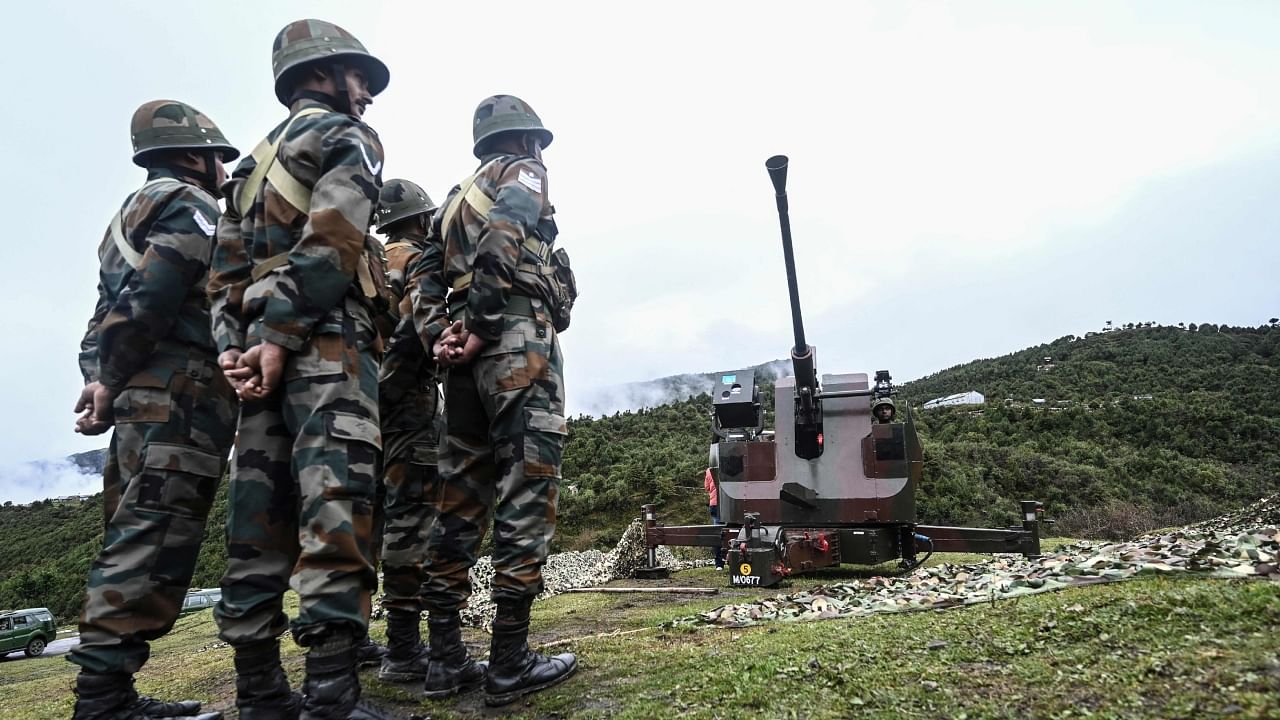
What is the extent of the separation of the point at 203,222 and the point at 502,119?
138 cm

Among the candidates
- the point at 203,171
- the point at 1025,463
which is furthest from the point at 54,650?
the point at 1025,463

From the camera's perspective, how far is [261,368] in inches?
92.4

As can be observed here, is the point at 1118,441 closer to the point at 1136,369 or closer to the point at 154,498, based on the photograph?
the point at 1136,369

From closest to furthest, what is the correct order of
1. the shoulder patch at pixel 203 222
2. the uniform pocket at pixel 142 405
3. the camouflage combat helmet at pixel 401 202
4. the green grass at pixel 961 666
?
1. the green grass at pixel 961 666
2. the uniform pocket at pixel 142 405
3. the shoulder patch at pixel 203 222
4. the camouflage combat helmet at pixel 401 202

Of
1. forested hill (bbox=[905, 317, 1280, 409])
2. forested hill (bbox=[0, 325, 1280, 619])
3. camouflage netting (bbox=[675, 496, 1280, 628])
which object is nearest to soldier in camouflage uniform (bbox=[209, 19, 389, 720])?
camouflage netting (bbox=[675, 496, 1280, 628])

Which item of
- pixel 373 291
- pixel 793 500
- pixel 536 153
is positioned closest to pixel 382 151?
pixel 373 291

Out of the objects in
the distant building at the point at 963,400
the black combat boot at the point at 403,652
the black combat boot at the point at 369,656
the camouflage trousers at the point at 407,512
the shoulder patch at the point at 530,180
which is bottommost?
the black combat boot at the point at 369,656

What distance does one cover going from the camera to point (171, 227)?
2996mm

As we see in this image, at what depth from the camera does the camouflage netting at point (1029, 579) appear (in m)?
2.89

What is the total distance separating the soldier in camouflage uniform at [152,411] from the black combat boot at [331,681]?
33.6 inches

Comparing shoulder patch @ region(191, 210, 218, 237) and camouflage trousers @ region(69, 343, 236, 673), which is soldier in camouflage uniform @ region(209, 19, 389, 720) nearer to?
camouflage trousers @ region(69, 343, 236, 673)

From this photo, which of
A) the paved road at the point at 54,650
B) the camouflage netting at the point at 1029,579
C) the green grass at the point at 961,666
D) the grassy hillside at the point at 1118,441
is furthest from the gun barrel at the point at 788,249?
the paved road at the point at 54,650

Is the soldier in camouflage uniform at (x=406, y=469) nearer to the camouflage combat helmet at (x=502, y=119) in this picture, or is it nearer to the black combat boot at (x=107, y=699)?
the camouflage combat helmet at (x=502, y=119)

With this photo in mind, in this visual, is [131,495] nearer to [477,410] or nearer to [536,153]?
[477,410]
